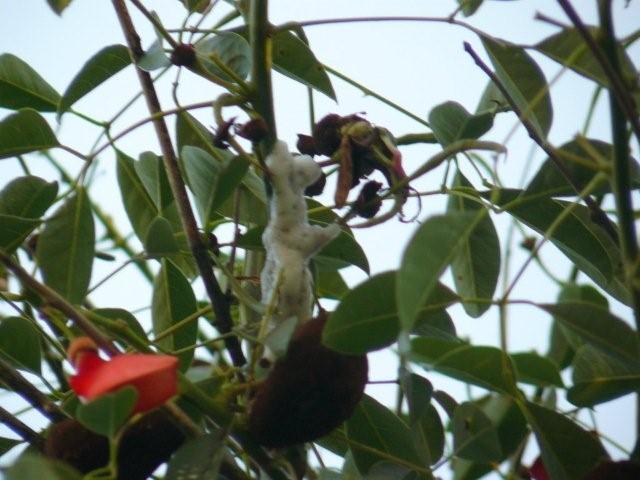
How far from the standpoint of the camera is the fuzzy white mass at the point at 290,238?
0.66 meters

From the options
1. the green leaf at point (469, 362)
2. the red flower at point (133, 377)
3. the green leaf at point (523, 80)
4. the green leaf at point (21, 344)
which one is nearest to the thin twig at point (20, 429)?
the green leaf at point (21, 344)

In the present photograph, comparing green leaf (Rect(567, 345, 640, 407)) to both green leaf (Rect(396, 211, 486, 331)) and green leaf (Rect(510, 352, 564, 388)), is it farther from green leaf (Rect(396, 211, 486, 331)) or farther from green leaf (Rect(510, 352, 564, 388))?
green leaf (Rect(396, 211, 486, 331))

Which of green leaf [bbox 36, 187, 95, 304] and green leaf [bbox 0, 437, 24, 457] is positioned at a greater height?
green leaf [bbox 36, 187, 95, 304]

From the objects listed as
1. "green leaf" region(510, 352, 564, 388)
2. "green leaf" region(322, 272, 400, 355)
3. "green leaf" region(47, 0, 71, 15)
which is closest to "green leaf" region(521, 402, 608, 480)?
"green leaf" region(510, 352, 564, 388)

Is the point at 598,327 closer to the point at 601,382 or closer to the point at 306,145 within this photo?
the point at 601,382

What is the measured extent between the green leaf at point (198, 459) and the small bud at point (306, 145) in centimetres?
22

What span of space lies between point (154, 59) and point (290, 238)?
0.17 metres

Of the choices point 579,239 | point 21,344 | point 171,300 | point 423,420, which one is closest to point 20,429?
point 21,344

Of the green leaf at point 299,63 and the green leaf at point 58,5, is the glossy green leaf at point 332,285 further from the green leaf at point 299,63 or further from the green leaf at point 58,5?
the green leaf at point 58,5

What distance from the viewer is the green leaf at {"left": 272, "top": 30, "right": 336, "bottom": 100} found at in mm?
801

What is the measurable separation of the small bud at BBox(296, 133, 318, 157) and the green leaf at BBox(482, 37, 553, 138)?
135mm

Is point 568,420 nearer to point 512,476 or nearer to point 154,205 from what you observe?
point 512,476

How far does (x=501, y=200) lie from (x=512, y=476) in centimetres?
22

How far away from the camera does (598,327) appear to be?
623 millimetres
